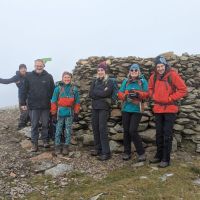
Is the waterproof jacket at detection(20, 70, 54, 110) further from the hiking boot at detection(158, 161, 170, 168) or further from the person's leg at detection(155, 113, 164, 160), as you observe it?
the hiking boot at detection(158, 161, 170, 168)

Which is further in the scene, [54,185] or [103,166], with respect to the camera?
[103,166]

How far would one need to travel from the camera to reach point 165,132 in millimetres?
10047

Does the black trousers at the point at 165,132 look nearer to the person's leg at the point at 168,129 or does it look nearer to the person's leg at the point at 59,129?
the person's leg at the point at 168,129

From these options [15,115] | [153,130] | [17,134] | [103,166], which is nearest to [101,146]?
[103,166]

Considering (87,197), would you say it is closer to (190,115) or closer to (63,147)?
(63,147)

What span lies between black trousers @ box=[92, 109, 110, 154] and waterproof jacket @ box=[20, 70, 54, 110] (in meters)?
1.56

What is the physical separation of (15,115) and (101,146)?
24.5ft

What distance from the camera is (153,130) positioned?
11.8 m

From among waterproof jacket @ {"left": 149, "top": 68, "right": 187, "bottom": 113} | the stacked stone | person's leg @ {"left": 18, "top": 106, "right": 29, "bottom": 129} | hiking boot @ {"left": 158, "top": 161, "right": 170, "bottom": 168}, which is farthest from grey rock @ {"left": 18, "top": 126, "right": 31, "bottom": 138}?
waterproof jacket @ {"left": 149, "top": 68, "right": 187, "bottom": 113}

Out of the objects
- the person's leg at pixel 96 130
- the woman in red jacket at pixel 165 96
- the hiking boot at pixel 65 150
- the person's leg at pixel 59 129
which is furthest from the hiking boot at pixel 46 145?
the woman in red jacket at pixel 165 96

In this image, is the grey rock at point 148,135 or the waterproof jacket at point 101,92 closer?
the waterproof jacket at point 101,92

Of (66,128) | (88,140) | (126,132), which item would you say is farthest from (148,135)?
(66,128)

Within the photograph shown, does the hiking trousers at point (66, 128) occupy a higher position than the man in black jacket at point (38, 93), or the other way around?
the man in black jacket at point (38, 93)

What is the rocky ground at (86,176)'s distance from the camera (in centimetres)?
889
